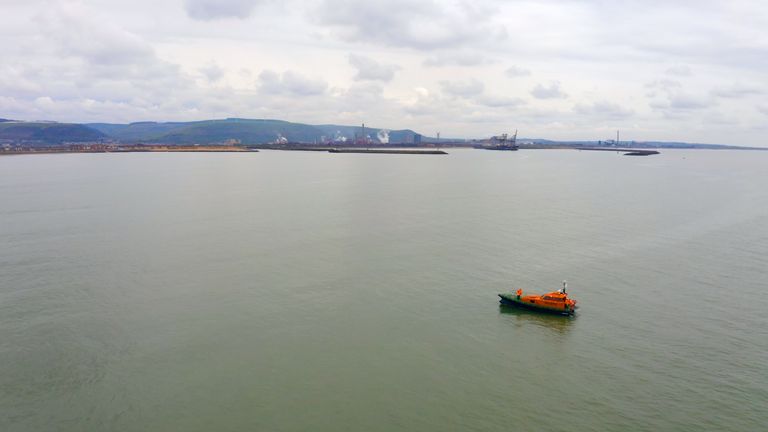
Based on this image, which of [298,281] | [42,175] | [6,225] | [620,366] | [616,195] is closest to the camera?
[620,366]

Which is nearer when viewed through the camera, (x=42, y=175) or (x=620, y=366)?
(x=620, y=366)

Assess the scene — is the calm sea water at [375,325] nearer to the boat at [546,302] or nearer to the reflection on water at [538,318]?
the reflection on water at [538,318]

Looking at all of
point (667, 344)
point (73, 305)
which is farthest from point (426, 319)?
point (73, 305)

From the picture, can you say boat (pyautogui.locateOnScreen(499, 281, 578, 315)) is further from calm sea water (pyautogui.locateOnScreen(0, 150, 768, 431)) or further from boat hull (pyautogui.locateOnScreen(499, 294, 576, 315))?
calm sea water (pyautogui.locateOnScreen(0, 150, 768, 431))

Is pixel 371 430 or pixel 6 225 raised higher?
pixel 6 225

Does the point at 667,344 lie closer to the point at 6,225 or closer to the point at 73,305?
the point at 73,305

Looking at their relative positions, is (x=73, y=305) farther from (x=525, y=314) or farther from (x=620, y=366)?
(x=620, y=366)

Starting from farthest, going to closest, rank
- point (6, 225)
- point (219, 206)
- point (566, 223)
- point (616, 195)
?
1. point (616, 195)
2. point (219, 206)
3. point (566, 223)
4. point (6, 225)
